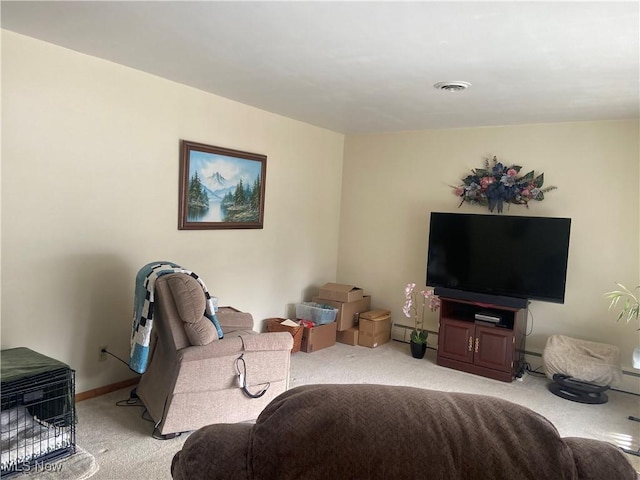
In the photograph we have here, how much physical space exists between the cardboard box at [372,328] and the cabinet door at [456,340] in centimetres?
72

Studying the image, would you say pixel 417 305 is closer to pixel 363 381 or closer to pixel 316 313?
pixel 316 313

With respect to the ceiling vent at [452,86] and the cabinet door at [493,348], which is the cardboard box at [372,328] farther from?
the ceiling vent at [452,86]

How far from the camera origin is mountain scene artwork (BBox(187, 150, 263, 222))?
12.8ft

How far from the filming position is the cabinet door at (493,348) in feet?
13.5

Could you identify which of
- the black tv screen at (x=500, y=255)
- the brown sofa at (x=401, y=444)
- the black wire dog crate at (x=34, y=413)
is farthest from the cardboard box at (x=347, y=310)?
the brown sofa at (x=401, y=444)

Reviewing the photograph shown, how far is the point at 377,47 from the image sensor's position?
2633 millimetres

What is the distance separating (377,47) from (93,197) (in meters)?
2.09

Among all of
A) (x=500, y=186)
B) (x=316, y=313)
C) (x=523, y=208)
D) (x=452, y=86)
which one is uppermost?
(x=452, y=86)

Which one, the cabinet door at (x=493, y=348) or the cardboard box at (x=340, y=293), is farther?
the cardboard box at (x=340, y=293)

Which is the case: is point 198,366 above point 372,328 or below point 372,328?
above

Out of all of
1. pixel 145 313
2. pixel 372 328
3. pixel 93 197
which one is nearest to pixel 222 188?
pixel 93 197

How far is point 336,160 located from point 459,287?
2078 millimetres

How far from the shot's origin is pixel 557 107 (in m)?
3.80

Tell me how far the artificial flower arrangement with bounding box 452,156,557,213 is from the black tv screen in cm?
32
